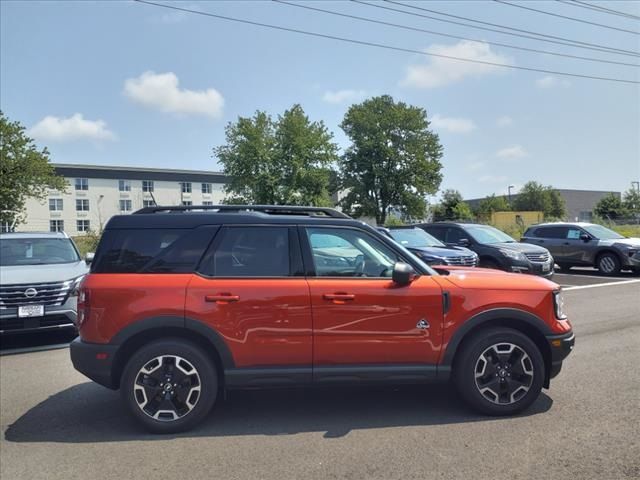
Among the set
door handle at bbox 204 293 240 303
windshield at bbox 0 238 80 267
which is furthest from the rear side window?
windshield at bbox 0 238 80 267

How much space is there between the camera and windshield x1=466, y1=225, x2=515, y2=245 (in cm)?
1368

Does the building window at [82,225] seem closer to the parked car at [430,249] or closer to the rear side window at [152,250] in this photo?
the parked car at [430,249]

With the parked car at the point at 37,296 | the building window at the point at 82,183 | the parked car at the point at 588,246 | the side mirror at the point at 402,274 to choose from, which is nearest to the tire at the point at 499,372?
the side mirror at the point at 402,274

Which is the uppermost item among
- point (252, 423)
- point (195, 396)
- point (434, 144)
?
point (434, 144)

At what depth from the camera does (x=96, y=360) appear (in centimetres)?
420

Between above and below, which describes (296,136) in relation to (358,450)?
above

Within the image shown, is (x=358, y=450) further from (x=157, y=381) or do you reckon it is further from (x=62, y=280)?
(x=62, y=280)

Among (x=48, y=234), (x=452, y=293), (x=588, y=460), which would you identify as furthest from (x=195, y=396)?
(x=48, y=234)

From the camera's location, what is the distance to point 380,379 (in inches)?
169

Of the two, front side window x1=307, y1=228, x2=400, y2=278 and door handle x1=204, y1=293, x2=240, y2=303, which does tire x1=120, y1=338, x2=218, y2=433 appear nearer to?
door handle x1=204, y1=293, x2=240, y2=303

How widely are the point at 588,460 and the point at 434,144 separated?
62.1 m

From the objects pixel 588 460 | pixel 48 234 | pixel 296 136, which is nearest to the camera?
pixel 588 460

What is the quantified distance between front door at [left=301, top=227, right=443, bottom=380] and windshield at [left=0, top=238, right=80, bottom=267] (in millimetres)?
6406

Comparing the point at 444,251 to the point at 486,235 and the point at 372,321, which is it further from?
the point at 372,321
